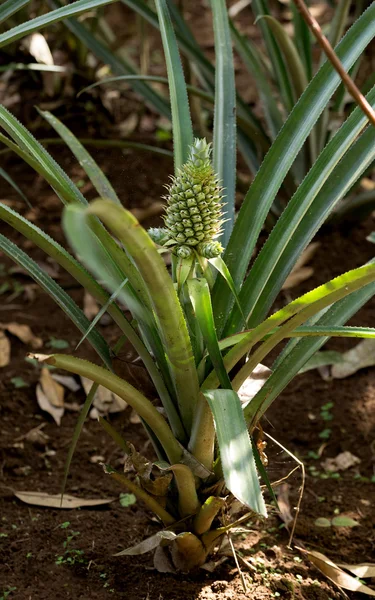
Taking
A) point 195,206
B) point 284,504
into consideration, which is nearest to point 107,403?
point 284,504

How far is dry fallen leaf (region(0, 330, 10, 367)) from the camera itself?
2.25m

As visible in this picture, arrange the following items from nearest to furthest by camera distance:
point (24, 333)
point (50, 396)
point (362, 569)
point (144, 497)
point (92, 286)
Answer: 1. point (92, 286)
2. point (144, 497)
3. point (362, 569)
4. point (50, 396)
5. point (24, 333)

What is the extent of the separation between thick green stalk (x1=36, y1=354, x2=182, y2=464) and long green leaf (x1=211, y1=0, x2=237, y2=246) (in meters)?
0.43

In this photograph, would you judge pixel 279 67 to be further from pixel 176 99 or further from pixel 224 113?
pixel 176 99

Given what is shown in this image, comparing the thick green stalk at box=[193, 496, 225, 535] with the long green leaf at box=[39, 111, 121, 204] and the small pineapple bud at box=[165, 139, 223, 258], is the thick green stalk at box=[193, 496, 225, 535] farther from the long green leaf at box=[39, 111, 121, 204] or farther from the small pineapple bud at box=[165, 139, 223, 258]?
the long green leaf at box=[39, 111, 121, 204]

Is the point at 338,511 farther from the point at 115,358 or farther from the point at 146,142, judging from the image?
the point at 146,142

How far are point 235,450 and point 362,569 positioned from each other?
0.68 meters

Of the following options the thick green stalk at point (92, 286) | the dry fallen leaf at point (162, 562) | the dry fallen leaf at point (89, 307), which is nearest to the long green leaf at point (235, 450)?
the thick green stalk at point (92, 286)

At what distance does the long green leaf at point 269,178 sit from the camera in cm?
134

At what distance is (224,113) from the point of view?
5.19 feet

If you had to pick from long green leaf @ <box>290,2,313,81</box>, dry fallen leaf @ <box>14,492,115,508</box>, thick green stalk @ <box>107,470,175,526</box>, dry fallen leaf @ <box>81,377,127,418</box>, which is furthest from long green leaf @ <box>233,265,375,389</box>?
long green leaf @ <box>290,2,313,81</box>

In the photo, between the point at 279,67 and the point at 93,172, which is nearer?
the point at 93,172

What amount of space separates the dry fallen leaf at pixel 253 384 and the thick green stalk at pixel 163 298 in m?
0.12

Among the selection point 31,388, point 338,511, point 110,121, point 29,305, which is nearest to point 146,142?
point 110,121
